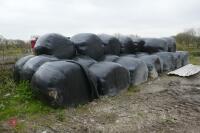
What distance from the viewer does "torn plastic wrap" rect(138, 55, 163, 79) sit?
8461 millimetres

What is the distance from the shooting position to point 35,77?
5176 millimetres

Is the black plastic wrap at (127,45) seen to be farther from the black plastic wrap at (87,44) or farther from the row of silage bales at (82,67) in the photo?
the black plastic wrap at (87,44)

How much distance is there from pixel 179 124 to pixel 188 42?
20.3 m

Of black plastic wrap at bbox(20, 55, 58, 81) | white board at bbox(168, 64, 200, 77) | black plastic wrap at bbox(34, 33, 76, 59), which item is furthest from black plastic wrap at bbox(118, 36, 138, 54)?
black plastic wrap at bbox(20, 55, 58, 81)

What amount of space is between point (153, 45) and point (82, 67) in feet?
18.0

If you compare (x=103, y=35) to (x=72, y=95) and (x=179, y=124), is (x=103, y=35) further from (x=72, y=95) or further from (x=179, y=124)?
(x=179, y=124)

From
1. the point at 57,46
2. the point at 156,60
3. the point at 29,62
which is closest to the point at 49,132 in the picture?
the point at 29,62

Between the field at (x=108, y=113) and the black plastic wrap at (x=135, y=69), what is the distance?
74 centimetres

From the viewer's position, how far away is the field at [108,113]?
4168 mm

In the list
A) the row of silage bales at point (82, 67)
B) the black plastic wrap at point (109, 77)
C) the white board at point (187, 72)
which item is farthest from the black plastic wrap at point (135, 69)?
the white board at point (187, 72)

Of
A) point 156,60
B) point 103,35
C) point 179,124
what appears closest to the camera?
point 179,124

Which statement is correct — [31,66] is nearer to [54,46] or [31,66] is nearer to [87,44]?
[54,46]

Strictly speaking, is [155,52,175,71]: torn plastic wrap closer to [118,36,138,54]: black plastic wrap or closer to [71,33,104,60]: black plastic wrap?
[118,36,138,54]: black plastic wrap

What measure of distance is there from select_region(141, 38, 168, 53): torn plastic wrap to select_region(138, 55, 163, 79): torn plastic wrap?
1169 millimetres
